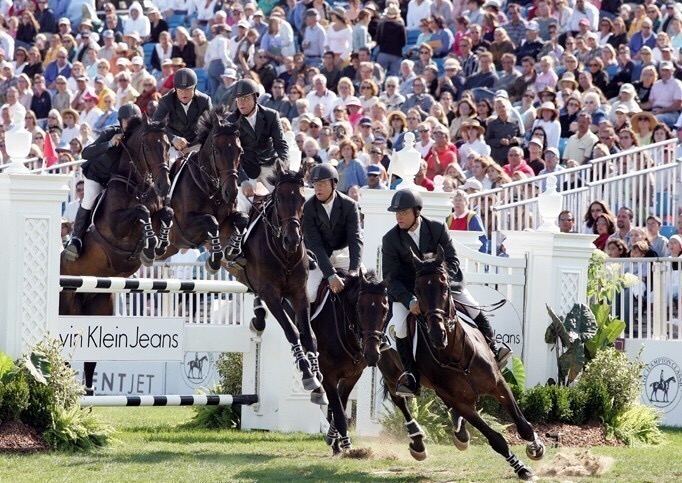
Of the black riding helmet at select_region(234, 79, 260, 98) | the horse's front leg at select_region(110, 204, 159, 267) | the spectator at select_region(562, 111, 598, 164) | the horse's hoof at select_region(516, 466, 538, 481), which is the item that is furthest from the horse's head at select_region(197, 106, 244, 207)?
the spectator at select_region(562, 111, 598, 164)

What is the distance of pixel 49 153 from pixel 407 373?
1139 cm

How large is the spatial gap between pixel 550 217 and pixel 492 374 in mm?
3854

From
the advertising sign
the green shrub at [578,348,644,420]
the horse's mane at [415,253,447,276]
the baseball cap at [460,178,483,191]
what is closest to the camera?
the horse's mane at [415,253,447,276]

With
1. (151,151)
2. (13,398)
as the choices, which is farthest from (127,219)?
(13,398)

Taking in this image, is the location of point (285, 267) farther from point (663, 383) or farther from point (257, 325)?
point (663, 383)

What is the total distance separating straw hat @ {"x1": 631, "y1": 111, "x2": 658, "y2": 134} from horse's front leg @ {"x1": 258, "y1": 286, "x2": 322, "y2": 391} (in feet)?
25.6

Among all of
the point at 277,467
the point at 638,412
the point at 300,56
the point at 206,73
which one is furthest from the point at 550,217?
the point at 206,73

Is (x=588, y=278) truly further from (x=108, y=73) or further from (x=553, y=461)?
(x=108, y=73)

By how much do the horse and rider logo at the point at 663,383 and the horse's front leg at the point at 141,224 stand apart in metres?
5.70

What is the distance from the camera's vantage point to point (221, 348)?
14.7 meters

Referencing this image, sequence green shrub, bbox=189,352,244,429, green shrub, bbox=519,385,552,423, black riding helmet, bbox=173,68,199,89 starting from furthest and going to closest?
1. green shrub, bbox=189,352,244,429
2. black riding helmet, bbox=173,68,199,89
3. green shrub, bbox=519,385,552,423

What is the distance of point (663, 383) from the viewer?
52.2 ft

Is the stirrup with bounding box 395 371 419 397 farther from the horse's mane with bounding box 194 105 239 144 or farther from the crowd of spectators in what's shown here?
the crowd of spectators

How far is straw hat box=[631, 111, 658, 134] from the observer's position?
19359 mm
